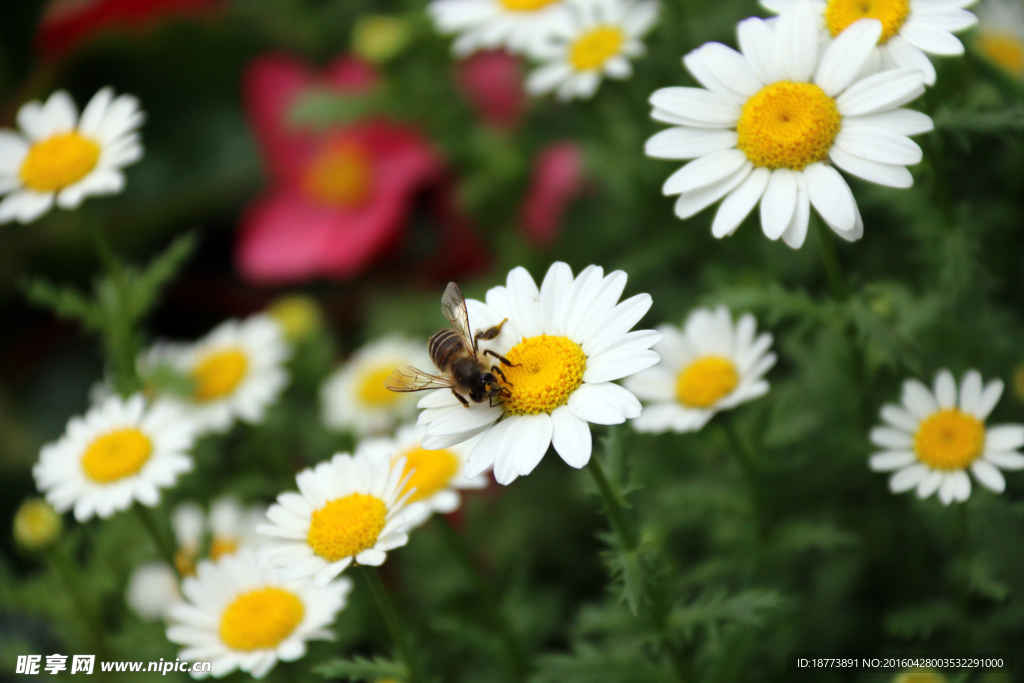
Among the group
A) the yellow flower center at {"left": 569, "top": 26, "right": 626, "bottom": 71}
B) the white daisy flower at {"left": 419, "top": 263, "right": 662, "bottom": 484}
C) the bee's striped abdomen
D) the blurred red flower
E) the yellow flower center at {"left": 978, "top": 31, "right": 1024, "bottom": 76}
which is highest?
the blurred red flower

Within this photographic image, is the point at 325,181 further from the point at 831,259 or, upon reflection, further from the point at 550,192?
the point at 831,259

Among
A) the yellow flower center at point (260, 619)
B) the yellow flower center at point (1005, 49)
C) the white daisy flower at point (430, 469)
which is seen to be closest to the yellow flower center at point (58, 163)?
the white daisy flower at point (430, 469)

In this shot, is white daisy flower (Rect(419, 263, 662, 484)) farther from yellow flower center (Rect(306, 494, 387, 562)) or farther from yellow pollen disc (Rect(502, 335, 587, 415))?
yellow flower center (Rect(306, 494, 387, 562))

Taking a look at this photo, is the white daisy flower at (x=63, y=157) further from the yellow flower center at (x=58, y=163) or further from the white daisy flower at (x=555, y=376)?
the white daisy flower at (x=555, y=376)

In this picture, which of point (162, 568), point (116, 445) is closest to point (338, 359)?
point (162, 568)

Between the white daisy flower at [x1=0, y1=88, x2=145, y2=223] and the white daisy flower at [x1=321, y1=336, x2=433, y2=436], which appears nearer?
the white daisy flower at [x1=0, y1=88, x2=145, y2=223]

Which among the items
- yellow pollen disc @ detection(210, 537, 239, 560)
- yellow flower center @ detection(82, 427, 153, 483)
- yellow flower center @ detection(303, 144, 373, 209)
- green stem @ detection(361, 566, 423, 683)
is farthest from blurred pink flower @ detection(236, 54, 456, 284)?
green stem @ detection(361, 566, 423, 683)

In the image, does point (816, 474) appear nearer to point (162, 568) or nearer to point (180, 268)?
point (162, 568)
